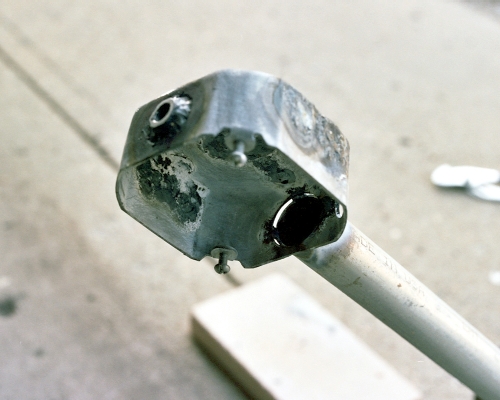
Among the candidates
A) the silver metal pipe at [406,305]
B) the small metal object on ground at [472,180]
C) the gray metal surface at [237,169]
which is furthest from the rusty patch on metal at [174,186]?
the small metal object on ground at [472,180]

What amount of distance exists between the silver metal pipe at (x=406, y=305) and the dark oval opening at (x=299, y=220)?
21mm

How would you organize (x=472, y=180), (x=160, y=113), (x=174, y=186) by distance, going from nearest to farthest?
(x=160, y=113) → (x=174, y=186) → (x=472, y=180)

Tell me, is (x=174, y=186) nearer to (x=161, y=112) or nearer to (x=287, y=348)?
(x=161, y=112)

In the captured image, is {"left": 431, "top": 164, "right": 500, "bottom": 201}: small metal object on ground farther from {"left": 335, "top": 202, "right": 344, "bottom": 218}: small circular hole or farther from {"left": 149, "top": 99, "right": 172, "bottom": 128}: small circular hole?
{"left": 149, "top": 99, "right": 172, "bottom": 128}: small circular hole

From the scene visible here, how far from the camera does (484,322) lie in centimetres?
148

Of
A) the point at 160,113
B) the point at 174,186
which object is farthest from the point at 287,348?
the point at 160,113

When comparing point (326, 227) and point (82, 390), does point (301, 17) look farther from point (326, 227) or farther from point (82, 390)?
point (326, 227)

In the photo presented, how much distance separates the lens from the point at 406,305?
0.64 meters

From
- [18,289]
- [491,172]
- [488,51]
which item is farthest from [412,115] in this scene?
[18,289]

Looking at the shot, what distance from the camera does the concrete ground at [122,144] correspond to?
4.33 feet

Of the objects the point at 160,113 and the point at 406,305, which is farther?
the point at 406,305

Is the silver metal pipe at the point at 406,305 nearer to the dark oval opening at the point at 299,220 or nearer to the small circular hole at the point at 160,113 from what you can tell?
the dark oval opening at the point at 299,220

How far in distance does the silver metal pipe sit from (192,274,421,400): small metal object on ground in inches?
18.4

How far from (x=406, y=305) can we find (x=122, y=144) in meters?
1.44
